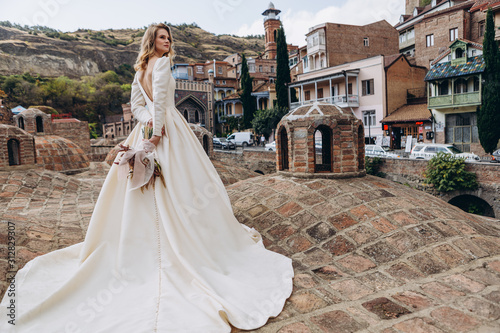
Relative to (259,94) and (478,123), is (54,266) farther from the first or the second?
(259,94)

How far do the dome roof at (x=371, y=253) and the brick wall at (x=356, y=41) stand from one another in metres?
30.4

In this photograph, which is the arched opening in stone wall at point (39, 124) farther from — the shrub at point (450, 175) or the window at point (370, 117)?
the window at point (370, 117)

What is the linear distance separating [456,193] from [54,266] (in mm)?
16094

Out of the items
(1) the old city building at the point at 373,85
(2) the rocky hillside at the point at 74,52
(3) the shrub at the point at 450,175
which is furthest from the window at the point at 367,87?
(2) the rocky hillside at the point at 74,52

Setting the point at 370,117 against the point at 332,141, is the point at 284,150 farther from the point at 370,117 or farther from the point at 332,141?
the point at 370,117

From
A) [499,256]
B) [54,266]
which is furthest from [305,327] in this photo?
[499,256]

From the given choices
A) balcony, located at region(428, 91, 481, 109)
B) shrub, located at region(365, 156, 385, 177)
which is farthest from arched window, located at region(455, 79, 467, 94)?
shrub, located at region(365, 156, 385, 177)

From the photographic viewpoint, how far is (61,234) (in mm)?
4785

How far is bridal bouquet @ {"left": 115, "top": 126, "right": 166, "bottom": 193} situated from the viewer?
3154mm

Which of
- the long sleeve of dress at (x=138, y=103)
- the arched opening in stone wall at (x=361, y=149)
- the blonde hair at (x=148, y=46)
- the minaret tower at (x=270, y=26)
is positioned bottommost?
the arched opening in stone wall at (x=361, y=149)

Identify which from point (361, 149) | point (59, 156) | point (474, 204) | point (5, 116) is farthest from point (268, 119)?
point (361, 149)

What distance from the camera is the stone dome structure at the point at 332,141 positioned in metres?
5.86

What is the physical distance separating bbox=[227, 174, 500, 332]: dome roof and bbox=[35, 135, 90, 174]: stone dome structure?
1350 centimetres

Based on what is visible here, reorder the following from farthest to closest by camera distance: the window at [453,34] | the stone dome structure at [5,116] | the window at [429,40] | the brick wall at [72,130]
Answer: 1. the window at [429,40]
2. the window at [453,34]
3. the brick wall at [72,130]
4. the stone dome structure at [5,116]
